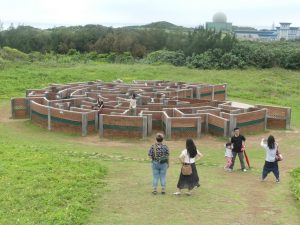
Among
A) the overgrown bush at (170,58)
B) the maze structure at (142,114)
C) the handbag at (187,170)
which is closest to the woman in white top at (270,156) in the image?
the handbag at (187,170)

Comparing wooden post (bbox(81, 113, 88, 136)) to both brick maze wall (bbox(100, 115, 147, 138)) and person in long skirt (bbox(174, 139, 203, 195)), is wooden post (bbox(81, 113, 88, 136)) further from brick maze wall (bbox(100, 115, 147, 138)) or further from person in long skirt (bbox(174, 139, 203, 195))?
person in long skirt (bbox(174, 139, 203, 195))

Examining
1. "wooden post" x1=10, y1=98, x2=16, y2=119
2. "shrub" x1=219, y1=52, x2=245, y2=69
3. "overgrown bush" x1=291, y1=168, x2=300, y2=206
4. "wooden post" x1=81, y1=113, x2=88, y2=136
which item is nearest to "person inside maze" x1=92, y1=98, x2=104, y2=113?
"wooden post" x1=81, y1=113, x2=88, y2=136

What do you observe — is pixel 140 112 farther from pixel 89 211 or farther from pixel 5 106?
pixel 89 211

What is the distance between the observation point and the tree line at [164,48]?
42938mm

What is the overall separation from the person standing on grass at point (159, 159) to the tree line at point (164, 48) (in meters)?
33.0

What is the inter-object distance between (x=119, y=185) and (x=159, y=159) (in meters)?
1.66

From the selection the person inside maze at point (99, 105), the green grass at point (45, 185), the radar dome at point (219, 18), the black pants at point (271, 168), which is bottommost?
the green grass at point (45, 185)

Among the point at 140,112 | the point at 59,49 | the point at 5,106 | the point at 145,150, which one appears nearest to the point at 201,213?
the point at 145,150

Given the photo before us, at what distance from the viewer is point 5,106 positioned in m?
25.9

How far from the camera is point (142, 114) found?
1958cm

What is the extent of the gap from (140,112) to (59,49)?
4565cm

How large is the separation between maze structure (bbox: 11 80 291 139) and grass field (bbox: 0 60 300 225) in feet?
1.76

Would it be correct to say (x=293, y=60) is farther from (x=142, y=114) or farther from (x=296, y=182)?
(x=296, y=182)

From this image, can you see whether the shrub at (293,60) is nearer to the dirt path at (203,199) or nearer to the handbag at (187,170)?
the dirt path at (203,199)
